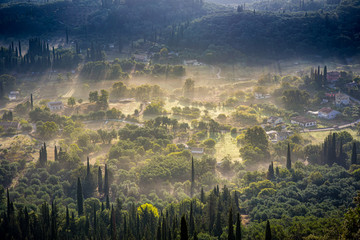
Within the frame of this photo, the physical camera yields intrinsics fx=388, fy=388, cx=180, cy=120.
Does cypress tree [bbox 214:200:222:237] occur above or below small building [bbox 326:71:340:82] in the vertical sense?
below

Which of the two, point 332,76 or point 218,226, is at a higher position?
point 332,76

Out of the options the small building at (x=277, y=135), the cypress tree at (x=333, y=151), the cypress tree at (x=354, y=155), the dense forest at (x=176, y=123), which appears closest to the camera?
the dense forest at (x=176, y=123)

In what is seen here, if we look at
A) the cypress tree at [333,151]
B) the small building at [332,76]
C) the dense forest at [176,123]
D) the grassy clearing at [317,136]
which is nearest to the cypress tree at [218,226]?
the dense forest at [176,123]

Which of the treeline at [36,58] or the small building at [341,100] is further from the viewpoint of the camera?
the treeline at [36,58]

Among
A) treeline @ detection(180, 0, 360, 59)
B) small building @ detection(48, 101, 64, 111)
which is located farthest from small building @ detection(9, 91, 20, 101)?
treeline @ detection(180, 0, 360, 59)

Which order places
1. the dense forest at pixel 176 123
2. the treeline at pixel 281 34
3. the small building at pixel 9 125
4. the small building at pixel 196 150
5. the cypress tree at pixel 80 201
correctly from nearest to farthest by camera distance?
the dense forest at pixel 176 123 < the cypress tree at pixel 80 201 < the small building at pixel 196 150 < the small building at pixel 9 125 < the treeline at pixel 281 34

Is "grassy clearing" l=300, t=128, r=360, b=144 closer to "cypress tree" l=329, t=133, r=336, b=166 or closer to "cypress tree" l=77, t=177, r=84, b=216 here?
"cypress tree" l=329, t=133, r=336, b=166

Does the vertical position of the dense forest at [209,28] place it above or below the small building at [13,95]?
above

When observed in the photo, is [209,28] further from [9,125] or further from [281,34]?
[9,125]

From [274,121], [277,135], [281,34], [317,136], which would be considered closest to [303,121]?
[274,121]

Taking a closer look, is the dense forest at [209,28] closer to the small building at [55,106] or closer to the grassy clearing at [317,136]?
the small building at [55,106]
